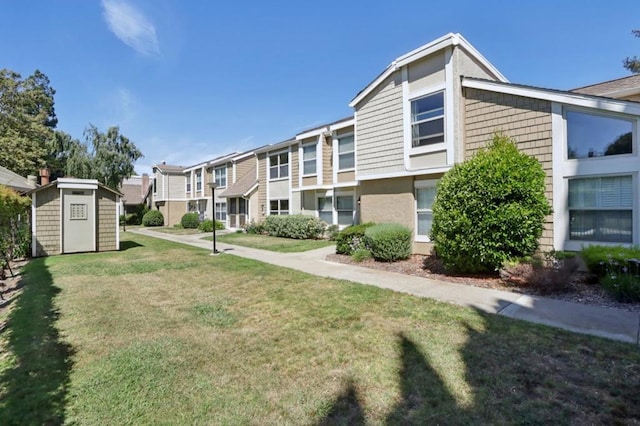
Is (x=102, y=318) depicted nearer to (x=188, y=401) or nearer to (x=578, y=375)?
(x=188, y=401)

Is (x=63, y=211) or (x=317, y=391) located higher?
(x=63, y=211)

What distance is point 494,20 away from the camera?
36.7 feet

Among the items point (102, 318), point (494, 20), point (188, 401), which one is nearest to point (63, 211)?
point (102, 318)

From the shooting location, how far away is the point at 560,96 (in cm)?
822

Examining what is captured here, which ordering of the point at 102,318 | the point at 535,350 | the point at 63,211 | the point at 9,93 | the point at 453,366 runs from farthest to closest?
the point at 9,93
the point at 63,211
the point at 102,318
the point at 535,350
the point at 453,366

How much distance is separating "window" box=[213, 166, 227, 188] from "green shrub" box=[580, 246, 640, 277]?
87.9ft

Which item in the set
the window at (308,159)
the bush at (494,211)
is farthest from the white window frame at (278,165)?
the bush at (494,211)

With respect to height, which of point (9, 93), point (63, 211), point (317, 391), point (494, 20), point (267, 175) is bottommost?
point (317, 391)

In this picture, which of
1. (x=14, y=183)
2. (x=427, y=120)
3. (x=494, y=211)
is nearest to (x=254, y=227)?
(x=14, y=183)

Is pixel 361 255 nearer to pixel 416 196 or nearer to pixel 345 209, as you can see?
pixel 416 196

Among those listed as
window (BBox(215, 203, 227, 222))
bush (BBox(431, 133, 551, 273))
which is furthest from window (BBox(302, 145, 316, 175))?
window (BBox(215, 203, 227, 222))

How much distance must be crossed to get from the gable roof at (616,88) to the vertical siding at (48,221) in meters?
20.8

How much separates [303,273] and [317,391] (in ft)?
18.9

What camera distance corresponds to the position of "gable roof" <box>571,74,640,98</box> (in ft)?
30.0
